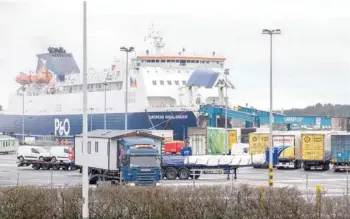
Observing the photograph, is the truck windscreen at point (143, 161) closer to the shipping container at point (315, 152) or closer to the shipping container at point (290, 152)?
the shipping container at point (290, 152)

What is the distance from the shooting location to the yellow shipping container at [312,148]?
57.1 metres

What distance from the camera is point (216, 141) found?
6975 cm

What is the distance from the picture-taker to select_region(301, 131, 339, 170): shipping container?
56844 millimetres

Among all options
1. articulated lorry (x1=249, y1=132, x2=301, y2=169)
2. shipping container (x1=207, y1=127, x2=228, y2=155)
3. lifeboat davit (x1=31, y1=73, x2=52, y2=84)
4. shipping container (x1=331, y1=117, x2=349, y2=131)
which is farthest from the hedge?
lifeboat davit (x1=31, y1=73, x2=52, y2=84)

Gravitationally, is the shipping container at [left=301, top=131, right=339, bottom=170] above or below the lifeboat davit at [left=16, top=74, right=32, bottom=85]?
below

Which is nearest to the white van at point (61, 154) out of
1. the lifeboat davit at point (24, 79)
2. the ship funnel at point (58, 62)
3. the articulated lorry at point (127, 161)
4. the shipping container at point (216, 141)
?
the articulated lorry at point (127, 161)

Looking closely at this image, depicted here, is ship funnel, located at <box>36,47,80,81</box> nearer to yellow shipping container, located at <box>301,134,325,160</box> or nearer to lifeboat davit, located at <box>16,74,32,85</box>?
lifeboat davit, located at <box>16,74,32,85</box>

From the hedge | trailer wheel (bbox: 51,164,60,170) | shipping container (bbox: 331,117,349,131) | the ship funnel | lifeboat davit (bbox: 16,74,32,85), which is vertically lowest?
trailer wheel (bbox: 51,164,60,170)

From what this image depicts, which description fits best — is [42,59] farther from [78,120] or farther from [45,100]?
[78,120]

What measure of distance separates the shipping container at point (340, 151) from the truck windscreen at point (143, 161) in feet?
68.2

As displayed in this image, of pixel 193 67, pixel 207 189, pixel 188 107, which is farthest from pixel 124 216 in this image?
pixel 193 67

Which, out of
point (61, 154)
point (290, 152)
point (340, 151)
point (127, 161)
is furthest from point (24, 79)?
point (127, 161)

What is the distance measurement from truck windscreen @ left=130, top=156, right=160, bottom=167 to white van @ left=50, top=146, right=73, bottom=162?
18.9m

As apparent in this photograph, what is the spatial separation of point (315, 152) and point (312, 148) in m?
0.39
